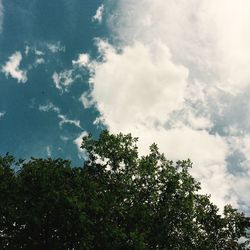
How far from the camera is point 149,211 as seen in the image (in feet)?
153

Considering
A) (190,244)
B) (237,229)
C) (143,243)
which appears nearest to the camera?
(143,243)

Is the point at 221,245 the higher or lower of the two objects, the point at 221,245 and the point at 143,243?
the higher

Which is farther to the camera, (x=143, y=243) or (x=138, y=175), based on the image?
(x=138, y=175)

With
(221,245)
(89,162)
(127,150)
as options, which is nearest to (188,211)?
(221,245)

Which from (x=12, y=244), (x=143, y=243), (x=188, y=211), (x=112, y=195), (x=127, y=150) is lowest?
(x=12, y=244)

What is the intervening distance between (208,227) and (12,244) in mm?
24302

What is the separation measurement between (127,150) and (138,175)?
3399 millimetres

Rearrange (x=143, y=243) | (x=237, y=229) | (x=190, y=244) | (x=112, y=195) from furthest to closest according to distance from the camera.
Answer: (x=237, y=229), (x=190, y=244), (x=112, y=195), (x=143, y=243)

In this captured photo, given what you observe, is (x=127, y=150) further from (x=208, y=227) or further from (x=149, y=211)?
(x=208, y=227)

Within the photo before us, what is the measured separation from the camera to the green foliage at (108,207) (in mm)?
41844

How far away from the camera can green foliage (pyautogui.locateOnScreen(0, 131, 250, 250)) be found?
4184 centimetres

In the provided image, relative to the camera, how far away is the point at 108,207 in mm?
43969

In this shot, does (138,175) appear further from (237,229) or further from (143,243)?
(237,229)

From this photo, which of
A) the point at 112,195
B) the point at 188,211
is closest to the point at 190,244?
the point at 188,211
